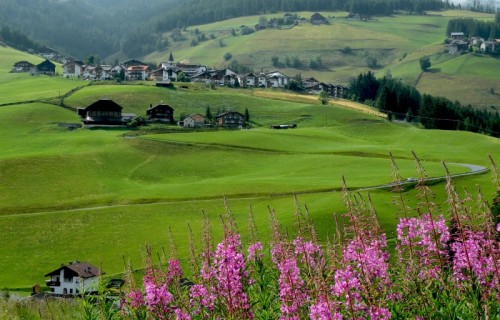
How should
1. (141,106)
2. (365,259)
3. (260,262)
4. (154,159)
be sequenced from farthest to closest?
(141,106) → (154,159) → (260,262) → (365,259)

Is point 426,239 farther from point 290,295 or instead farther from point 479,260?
point 290,295

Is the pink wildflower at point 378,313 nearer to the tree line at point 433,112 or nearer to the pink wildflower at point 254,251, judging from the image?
the pink wildflower at point 254,251

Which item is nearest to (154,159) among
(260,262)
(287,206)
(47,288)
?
(287,206)

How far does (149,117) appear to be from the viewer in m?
129

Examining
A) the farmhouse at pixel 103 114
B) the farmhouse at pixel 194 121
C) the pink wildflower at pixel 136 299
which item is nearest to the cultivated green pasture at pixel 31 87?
the farmhouse at pixel 103 114

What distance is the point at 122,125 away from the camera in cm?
12325

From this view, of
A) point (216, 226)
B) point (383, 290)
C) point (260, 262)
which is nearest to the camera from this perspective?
point (383, 290)

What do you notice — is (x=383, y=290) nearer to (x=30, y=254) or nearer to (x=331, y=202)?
(x=30, y=254)

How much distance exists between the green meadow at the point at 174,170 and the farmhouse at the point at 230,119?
3.39m

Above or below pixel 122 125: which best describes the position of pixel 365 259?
above

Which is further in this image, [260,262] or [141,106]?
[141,106]

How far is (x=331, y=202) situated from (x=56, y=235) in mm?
23577

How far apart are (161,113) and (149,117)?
2336 mm

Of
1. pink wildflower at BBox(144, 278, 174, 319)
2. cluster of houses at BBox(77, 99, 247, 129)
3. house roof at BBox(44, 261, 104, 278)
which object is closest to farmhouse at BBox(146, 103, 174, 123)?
cluster of houses at BBox(77, 99, 247, 129)
